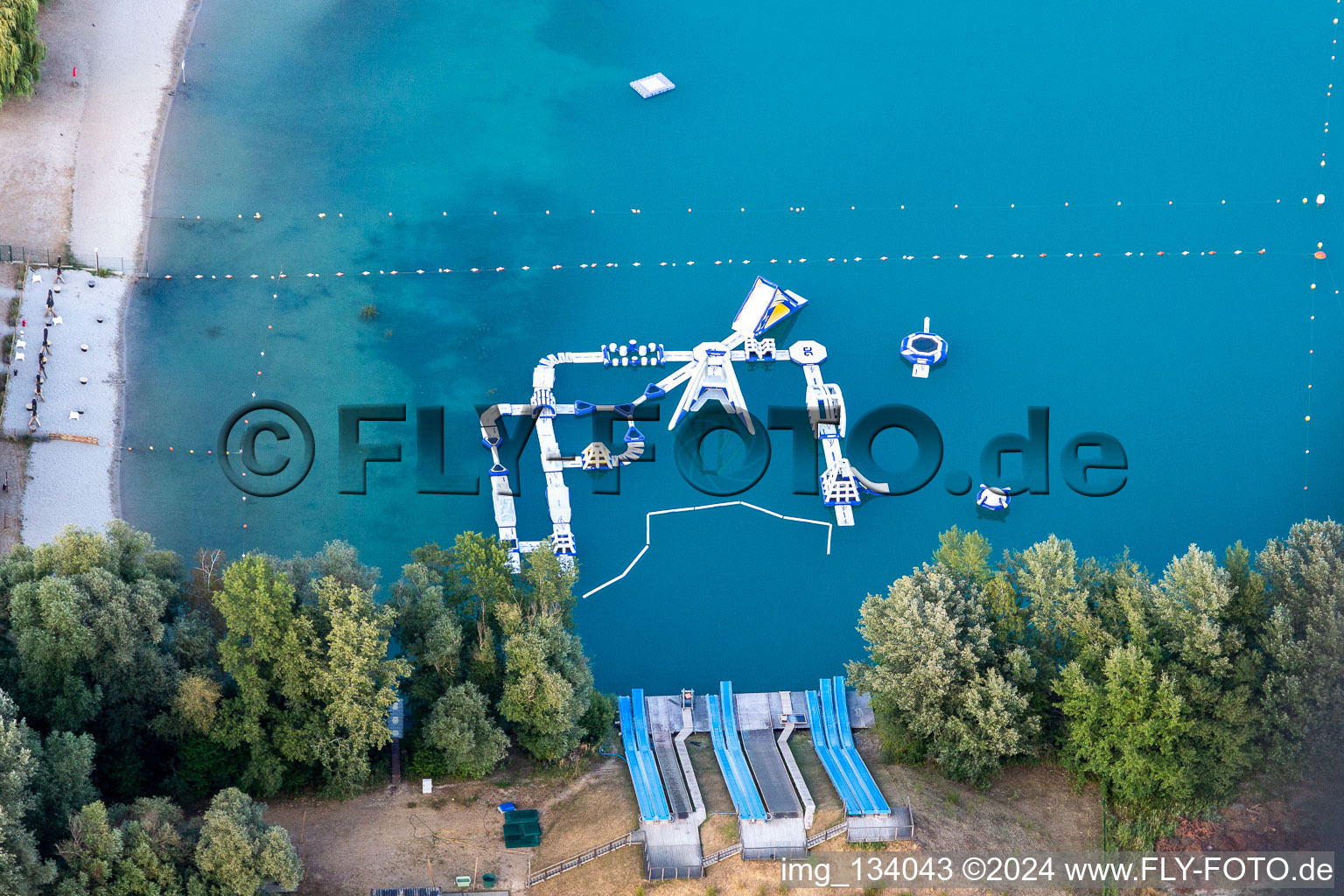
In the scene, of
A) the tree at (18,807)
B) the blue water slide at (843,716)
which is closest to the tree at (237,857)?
the tree at (18,807)

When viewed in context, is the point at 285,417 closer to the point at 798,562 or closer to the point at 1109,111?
the point at 798,562

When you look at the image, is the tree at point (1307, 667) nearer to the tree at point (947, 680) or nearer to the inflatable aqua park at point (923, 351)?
the tree at point (947, 680)

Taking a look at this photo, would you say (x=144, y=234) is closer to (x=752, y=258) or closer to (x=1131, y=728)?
(x=752, y=258)

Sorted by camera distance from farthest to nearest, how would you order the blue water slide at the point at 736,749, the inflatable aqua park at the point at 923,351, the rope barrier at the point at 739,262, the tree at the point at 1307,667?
1. the rope barrier at the point at 739,262
2. the inflatable aqua park at the point at 923,351
3. the blue water slide at the point at 736,749
4. the tree at the point at 1307,667

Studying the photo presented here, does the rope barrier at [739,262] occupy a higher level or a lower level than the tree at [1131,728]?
higher

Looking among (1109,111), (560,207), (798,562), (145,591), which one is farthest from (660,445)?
(1109,111)
